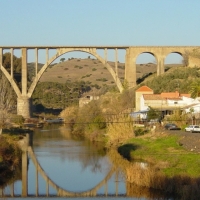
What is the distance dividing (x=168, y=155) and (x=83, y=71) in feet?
392

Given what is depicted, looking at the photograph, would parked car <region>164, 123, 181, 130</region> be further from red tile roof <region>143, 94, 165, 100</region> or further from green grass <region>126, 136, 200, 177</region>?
red tile roof <region>143, 94, 165, 100</region>

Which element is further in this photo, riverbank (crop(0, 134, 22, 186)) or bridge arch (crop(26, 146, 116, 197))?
riverbank (crop(0, 134, 22, 186))

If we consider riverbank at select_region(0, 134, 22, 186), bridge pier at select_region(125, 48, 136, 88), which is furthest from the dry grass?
bridge pier at select_region(125, 48, 136, 88)

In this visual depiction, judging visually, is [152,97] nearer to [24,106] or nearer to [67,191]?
[24,106]

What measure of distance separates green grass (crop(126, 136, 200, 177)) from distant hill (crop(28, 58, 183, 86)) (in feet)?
303

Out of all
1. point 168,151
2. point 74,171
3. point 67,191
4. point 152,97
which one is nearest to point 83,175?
point 74,171

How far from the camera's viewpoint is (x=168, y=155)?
35594 mm

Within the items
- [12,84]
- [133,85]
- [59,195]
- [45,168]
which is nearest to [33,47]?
[12,84]

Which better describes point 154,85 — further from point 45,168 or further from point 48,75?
point 48,75

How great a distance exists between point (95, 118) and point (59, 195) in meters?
29.0

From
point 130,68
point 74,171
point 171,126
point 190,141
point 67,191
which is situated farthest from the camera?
point 130,68

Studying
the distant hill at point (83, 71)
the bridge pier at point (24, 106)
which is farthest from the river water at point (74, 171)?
the distant hill at point (83, 71)

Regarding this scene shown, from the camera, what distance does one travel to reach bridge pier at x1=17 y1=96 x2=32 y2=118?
78375 millimetres

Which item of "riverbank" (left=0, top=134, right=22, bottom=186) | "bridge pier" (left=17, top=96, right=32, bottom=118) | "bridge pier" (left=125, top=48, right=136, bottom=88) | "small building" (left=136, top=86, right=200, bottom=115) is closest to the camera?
"riverbank" (left=0, top=134, right=22, bottom=186)
